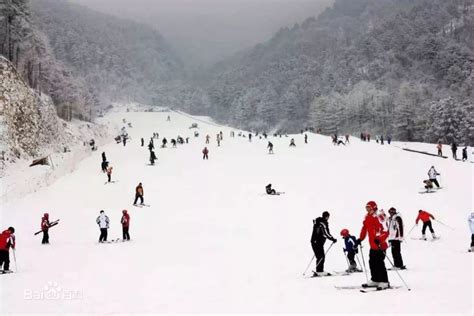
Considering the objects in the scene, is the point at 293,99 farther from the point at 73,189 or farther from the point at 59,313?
the point at 59,313

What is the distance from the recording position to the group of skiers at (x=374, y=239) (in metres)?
8.23

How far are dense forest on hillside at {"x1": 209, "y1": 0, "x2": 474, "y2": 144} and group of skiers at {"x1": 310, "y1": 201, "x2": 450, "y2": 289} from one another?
6853 cm

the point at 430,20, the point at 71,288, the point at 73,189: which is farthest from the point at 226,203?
the point at 430,20

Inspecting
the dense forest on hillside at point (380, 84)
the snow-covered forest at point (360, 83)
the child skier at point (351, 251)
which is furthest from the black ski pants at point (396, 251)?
the dense forest on hillside at point (380, 84)

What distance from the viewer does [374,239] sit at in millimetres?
8281

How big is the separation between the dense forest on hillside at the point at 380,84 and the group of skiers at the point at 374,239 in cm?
6853

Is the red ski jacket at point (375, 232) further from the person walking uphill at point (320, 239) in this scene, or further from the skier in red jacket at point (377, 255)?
the person walking uphill at point (320, 239)

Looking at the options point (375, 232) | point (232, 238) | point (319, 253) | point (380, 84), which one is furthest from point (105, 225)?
point (380, 84)

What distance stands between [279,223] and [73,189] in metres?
16.0

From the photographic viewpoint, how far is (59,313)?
810cm

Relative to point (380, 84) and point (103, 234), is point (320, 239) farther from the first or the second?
point (380, 84)

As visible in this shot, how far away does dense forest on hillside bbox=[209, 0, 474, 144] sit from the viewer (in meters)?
101

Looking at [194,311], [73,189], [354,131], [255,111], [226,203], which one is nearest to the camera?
[194,311]

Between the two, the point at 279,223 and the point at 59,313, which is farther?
the point at 279,223
